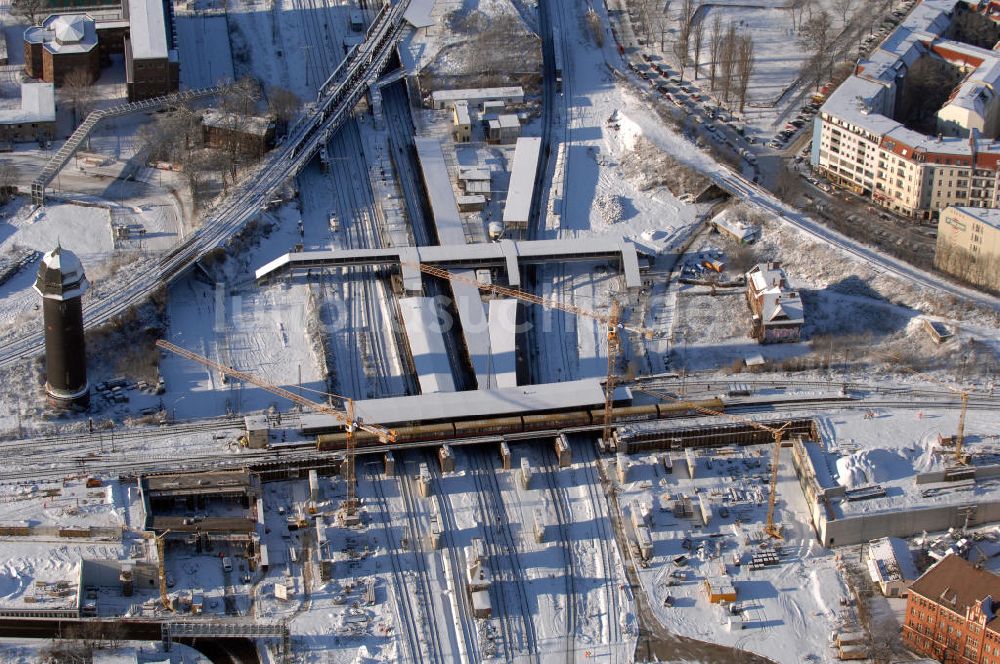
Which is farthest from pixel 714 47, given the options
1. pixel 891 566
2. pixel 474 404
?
pixel 891 566

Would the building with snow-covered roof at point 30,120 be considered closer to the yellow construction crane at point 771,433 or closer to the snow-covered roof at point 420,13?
the snow-covered roof at point 420,13

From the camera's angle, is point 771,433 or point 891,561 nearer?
point 891,561

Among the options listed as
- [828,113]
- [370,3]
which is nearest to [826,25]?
[828,113]

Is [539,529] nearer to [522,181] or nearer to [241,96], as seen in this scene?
[522,181]

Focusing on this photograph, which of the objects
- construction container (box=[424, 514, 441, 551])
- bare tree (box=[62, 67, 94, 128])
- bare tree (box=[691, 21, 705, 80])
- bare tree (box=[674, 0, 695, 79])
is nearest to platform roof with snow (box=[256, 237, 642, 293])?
construction container (box=[424, 514, 441, 551])

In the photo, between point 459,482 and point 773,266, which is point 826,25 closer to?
point 773,266

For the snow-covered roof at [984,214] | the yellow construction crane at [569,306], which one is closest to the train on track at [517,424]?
the yellow construction crane at [569,306]

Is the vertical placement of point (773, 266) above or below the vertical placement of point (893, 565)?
above
